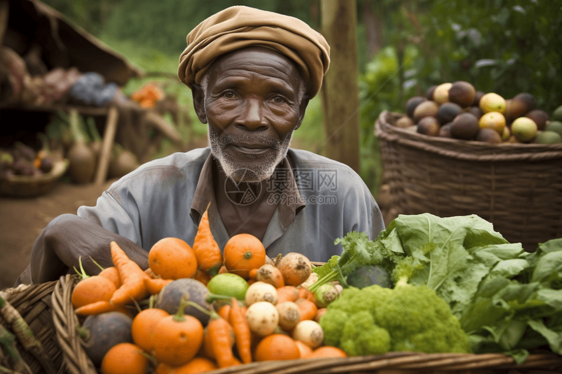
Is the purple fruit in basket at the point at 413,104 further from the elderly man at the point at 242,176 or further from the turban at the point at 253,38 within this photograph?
the turban at the point at 253,38

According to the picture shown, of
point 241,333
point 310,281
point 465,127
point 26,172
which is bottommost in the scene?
point 26,172

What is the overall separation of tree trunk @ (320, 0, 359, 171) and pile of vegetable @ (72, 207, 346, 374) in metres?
1.81

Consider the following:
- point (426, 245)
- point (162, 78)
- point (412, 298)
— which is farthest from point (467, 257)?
point (162, 78)

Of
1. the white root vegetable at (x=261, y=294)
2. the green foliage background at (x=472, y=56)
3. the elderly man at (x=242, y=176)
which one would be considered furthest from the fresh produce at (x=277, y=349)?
the green foliage background at (x=472, y=56)

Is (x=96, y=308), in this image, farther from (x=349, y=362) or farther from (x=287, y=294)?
(x=349, y=362)

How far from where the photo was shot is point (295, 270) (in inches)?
60.7

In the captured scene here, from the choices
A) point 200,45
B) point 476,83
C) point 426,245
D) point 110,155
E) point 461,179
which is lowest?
point 110,155

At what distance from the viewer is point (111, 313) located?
1.30 m

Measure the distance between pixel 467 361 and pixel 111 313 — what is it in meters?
1.01

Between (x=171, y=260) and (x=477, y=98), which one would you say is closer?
(x=171, y=260)

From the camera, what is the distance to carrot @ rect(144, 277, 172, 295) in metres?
1.41

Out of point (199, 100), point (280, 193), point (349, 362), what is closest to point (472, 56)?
point (280, 193)

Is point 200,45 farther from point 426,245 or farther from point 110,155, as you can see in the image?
point 110,155

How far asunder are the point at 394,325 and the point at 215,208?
1.21 meters
